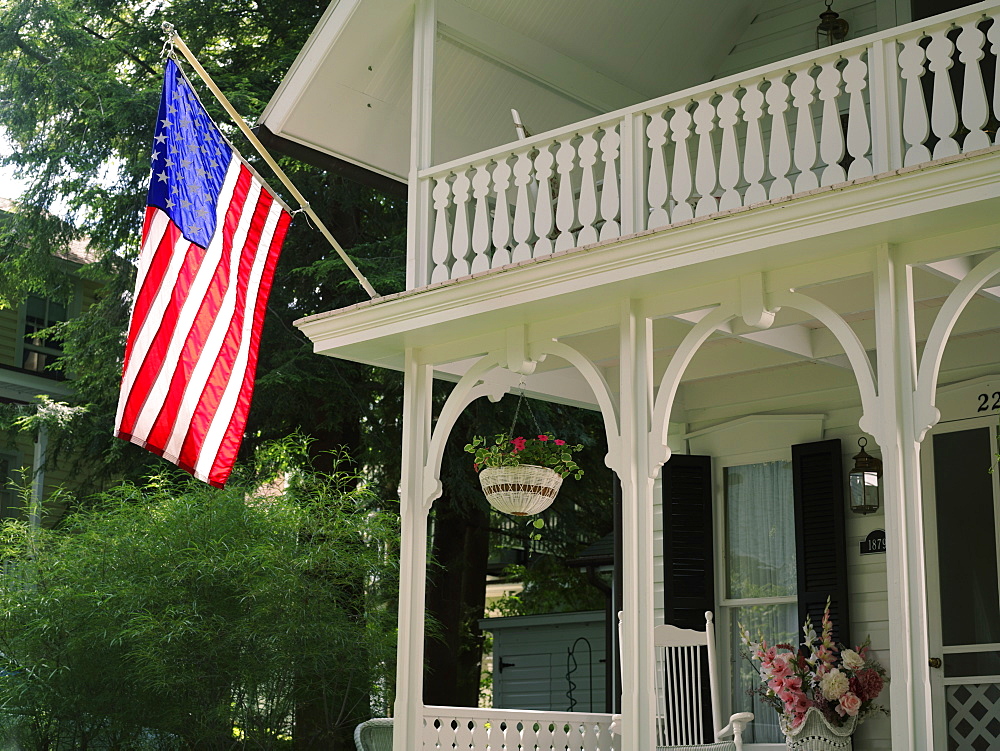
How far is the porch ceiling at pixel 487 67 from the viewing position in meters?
7.98

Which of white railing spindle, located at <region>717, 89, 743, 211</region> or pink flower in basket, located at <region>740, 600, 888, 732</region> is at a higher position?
white railing spindle, located at <region>717, 89, 743, 211</region>

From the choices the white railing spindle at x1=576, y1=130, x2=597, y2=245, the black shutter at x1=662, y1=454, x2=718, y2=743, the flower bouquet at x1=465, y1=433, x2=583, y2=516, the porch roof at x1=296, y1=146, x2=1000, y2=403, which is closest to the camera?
the porch roof at x1=296, y1=146, x2=1000, y2=403

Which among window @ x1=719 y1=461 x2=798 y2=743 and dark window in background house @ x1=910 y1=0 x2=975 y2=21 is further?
dark window in background house @ x1=910 y1=0 x2=975 y2=21

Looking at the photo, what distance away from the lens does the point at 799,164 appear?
5.89 m

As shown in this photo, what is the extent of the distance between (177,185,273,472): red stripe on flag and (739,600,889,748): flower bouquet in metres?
3.23

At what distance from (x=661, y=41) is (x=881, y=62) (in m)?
3.90

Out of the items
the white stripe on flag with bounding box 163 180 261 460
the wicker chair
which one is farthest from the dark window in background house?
the wicker chair

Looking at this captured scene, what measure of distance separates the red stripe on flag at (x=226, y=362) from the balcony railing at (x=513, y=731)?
1895 millimetres

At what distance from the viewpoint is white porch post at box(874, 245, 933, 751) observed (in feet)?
16.4

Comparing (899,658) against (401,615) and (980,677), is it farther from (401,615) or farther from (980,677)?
(401,615)

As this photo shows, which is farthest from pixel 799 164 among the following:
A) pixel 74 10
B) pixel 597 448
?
pixel 74 10

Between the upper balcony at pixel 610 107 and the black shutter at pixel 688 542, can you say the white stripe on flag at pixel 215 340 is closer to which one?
the upper balcony at pixel 610 107

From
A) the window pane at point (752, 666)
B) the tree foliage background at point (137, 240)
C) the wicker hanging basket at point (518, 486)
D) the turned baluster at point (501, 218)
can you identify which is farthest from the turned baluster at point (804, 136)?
the tree foliage background at point (137, 240)

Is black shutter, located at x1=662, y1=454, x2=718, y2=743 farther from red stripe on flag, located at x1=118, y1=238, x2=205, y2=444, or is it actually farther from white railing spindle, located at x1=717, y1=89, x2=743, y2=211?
red stripe on flag, located at x1=118, y1=238, x2=205, y2=444
